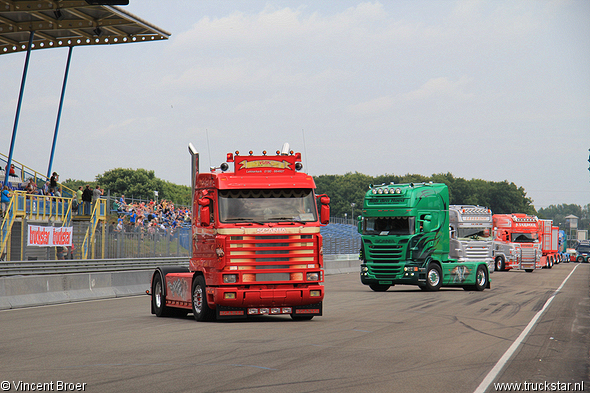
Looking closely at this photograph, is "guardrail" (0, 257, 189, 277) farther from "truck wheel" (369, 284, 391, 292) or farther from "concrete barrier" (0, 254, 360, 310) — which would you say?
"truck wheel" (369, 284, 391, 292)

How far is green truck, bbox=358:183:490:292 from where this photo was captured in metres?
26.0

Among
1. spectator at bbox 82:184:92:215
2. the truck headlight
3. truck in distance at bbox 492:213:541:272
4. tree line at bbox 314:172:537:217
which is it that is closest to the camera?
the truck headlight

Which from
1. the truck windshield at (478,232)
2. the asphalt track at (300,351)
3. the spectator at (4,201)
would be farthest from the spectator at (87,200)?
the truck windshield at (478,232)

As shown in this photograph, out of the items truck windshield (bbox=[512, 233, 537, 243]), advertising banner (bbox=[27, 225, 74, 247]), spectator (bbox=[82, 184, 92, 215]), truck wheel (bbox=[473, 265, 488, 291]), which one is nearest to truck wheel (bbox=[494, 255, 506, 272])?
truck windshield (bbox=[512, 233, 537, 243])

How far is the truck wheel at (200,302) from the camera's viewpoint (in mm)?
15328

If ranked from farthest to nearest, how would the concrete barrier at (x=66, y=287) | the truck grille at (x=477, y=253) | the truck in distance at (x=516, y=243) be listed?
the truck in distance at (x=516, y=243) → the truck grille at (x=477, y=253) → the concrete barrier at (x=66, y=287)

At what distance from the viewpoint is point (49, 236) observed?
79.7 feet

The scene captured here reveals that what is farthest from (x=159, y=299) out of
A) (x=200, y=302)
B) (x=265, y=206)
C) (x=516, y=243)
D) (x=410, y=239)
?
(x=516, y=243)

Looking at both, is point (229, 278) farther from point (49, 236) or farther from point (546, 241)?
point (546, 241)

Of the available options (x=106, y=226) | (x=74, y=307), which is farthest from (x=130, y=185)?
(x=74, y=307)

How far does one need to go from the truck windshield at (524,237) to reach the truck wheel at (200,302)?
42.0m

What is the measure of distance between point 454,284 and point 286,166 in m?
13.4

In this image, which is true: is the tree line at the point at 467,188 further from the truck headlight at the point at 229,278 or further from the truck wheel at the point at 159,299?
the truck headlight at the point at 229,278

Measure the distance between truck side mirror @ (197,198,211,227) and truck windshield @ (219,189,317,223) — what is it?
0.84 feet
